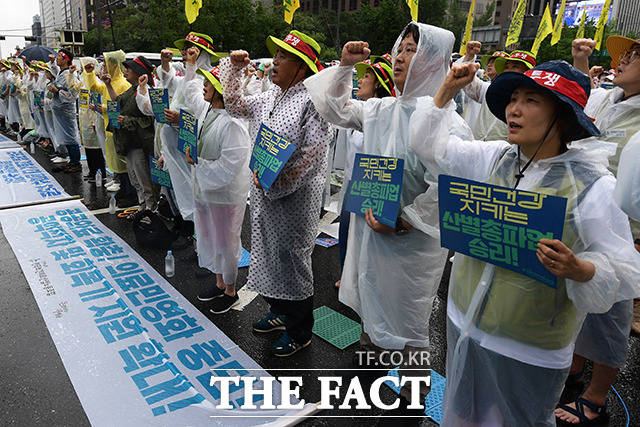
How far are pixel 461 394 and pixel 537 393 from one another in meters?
0.29

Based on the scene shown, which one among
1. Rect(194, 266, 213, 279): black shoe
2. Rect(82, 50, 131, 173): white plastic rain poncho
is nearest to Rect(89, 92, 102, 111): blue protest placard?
Rect(82, 50, 131, 173): white plastic rain poncho

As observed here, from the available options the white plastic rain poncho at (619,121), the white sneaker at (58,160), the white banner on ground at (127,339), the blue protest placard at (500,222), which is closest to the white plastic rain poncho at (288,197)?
the white banner on ground at (127,339)

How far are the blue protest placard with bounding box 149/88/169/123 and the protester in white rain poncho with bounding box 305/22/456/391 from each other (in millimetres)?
2629

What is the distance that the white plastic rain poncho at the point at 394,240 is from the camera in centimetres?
260

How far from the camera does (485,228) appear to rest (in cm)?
174

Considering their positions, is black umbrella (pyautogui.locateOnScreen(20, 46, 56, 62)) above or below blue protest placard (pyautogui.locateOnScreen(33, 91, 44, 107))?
above

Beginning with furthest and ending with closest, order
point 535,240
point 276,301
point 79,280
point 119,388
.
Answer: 1. point 79,280
2. point 276,301
3. point 119,388
4. point 535,240

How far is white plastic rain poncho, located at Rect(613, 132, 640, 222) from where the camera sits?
1417 millimetres

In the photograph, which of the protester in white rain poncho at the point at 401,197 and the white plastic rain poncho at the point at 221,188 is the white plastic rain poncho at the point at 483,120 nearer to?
the protester in white rain poncho at the point at 401,197

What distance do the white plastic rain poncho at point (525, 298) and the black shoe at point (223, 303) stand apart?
244cm

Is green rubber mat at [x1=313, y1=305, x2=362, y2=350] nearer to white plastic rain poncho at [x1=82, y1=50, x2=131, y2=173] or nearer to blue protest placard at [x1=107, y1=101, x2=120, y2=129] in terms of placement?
blue protest placard at [x1=107, y1=101, x2=120, y2=129]

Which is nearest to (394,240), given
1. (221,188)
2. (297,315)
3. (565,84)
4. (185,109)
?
(297,315)

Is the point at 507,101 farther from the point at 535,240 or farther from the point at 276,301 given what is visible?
the point at 276,301

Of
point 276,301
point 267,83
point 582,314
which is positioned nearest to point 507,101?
Answer: point 582,314
